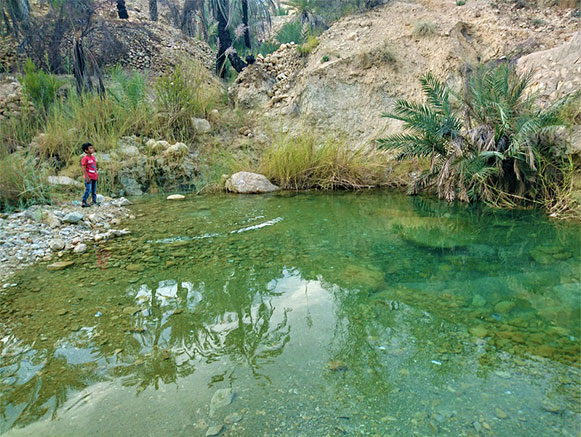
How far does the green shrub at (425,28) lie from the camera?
10.2m

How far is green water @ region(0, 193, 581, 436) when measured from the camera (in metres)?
1.68

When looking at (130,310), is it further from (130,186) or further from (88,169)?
(130,186)

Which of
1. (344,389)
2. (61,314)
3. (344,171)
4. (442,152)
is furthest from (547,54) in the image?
(61,314)

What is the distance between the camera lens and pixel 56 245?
4.17 meters

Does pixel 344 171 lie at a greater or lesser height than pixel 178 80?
lesser

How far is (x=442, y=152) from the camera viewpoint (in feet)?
20.3

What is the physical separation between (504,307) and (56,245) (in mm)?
4382

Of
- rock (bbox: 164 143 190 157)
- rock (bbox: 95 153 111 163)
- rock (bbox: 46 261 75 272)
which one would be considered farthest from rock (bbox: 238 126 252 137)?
rock (bbox: 46 261 75 272)

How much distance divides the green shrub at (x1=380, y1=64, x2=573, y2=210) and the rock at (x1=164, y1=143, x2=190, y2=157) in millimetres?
4869

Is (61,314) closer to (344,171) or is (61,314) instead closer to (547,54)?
(344,171)

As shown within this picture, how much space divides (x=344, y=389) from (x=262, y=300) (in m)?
1.17

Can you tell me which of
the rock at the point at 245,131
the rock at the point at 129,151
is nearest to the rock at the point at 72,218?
the rock at the point at 129,151

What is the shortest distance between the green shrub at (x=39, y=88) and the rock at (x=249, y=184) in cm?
510

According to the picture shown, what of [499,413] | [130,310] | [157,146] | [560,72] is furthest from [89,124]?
[560,72]
